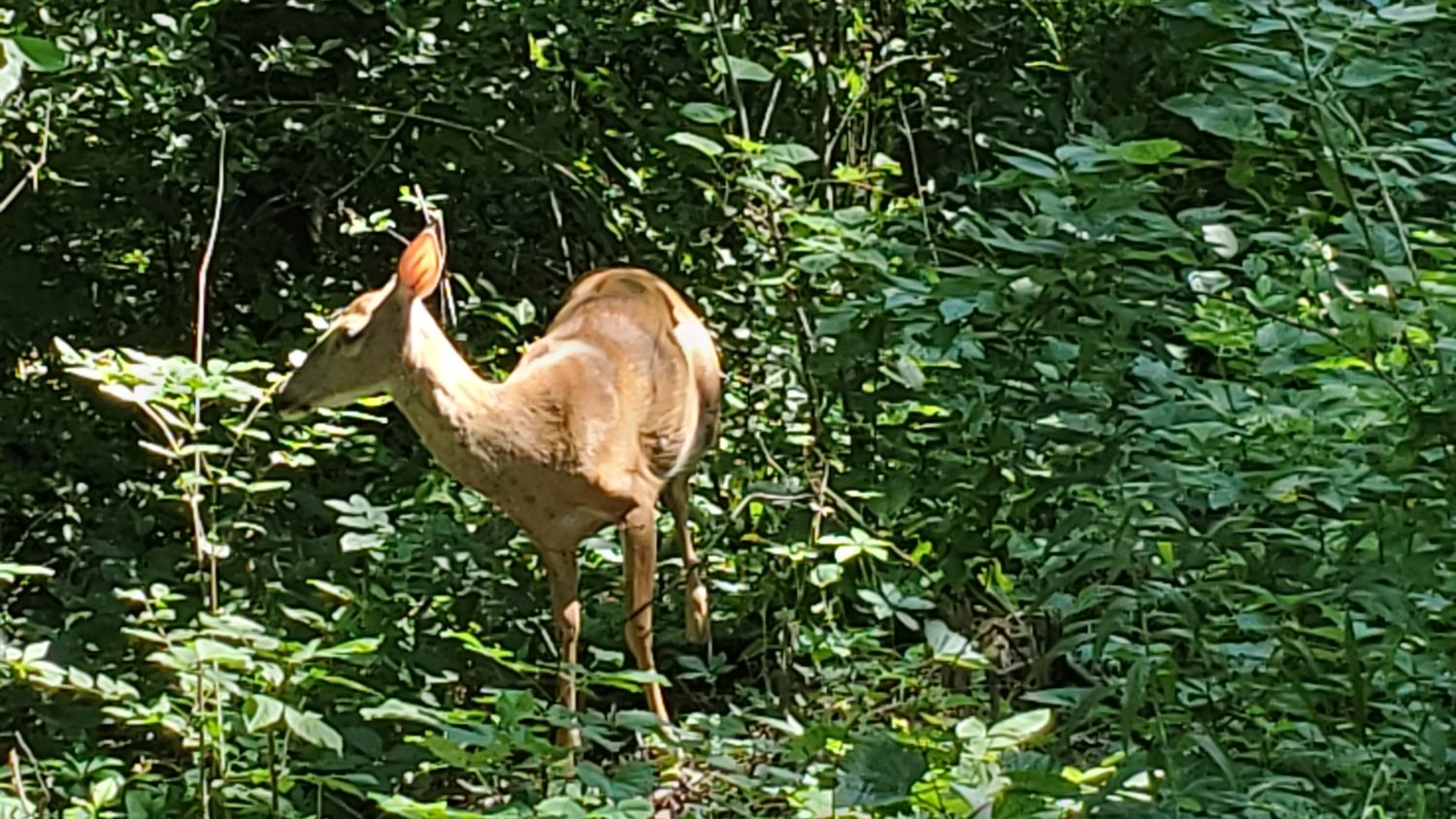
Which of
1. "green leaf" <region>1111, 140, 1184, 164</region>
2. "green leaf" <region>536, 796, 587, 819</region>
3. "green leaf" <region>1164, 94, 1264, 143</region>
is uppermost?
"green leaf" <region>1164, 94, 1264, 143</region>

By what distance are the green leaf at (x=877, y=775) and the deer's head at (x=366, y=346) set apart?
6.08 feet

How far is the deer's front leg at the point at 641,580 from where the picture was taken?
369 cm

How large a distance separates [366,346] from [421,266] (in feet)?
0.61

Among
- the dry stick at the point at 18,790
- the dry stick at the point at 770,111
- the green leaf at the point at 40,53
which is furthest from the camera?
the dry stick at the point at 770,111

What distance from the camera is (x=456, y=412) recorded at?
346cm

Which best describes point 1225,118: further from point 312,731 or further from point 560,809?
point 312,731

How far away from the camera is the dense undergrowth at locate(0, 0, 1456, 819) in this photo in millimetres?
1981

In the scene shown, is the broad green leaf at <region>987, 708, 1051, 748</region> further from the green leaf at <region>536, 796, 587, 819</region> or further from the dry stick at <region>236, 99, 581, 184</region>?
the dry stick at <region>236, 99, 581, 184</region>

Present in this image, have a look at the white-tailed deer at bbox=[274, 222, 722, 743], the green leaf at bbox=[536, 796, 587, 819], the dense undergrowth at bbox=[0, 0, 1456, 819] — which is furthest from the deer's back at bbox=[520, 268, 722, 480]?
the green leaf at bbox=[536, 796, 587, 819]

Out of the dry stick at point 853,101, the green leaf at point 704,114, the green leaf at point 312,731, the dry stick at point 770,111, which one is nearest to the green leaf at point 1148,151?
the green leaf at point 704,114

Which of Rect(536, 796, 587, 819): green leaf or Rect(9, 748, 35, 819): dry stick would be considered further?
Rect(9, 748, 35, 819): dry stick

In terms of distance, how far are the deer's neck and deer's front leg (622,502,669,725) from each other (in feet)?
1.02

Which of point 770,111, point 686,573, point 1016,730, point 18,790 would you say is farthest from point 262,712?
point 770,111

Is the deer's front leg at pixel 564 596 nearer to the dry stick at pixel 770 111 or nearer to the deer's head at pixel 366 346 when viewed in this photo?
the deer's head at pixel 366 346
